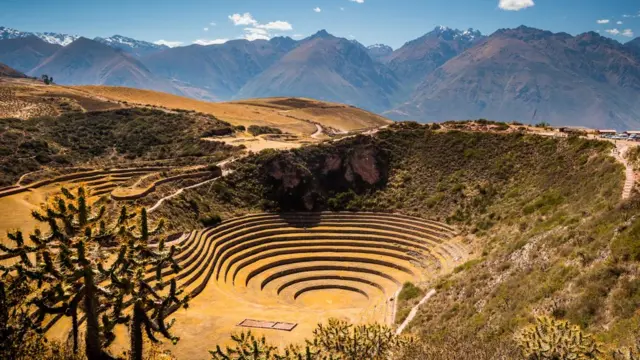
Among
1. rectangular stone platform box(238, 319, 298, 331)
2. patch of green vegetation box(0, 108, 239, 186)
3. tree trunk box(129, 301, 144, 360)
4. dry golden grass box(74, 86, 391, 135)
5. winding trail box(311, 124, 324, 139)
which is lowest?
rectangular stone platform box(238, 319, 298, 331)

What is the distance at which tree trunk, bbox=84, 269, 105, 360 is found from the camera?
45.9ft

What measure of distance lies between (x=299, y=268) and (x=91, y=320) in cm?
2532

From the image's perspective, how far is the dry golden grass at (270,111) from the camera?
113m

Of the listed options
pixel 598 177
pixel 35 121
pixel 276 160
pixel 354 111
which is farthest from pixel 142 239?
pixel 354 111

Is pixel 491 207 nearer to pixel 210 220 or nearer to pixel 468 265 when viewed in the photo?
pixel 468 265

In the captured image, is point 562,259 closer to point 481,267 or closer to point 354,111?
point 481,267

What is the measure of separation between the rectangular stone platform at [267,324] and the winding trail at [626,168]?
805 inches

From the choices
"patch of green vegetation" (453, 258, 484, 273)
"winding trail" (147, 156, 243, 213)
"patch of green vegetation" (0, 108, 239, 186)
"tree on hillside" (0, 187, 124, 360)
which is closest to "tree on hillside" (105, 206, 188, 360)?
"tree on hillside" (0, 187, 124, 360)

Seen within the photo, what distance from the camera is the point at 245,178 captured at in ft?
166

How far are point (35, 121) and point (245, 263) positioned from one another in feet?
168

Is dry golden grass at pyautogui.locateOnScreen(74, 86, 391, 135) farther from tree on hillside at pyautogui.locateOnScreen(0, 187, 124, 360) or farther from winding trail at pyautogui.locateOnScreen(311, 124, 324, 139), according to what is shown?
tree on hillside at pyautogui.locateOnScreen(0, 187, 124, 360)

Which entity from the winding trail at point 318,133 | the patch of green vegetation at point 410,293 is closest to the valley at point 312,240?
the patch of green vegetation at point 410,293

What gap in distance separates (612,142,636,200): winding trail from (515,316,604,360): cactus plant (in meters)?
12.9

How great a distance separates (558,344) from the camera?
44.3ft
